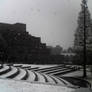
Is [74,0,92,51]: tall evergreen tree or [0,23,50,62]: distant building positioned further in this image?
Result: [0,23,50,62]: distant building

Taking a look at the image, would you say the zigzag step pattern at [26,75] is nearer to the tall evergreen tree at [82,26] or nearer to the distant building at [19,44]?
the tall evergreen tree at [82,26]

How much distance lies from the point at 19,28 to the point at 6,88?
54.1 m

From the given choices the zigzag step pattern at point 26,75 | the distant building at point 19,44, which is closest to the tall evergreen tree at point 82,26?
the zigzag step pattern at point 26,75

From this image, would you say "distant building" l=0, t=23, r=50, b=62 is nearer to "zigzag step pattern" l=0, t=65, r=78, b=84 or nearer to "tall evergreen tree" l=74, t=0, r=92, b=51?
"tall evergreen tree" l=74, t=0, r=92, b=51

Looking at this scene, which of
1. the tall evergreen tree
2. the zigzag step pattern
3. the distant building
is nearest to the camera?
the zigzag step pattern

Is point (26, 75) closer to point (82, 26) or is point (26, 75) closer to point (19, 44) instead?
point (82, 26)

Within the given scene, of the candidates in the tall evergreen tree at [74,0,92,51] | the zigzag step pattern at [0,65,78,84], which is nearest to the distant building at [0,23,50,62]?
the tall evergreen tree at [74,0,92,51]

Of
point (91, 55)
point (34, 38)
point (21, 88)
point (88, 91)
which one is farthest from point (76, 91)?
point (34, 38)

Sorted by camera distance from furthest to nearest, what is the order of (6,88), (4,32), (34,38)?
(34,38) → (4,32) → (6,88)

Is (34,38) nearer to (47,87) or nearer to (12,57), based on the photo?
(12,57)

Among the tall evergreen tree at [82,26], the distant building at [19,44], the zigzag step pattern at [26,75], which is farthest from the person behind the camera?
the distant building at [19,44]

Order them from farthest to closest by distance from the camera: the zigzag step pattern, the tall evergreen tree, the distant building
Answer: the distant building < the tall evergreen tree < the zigzag step pattern

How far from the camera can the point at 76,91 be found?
815 centimetres

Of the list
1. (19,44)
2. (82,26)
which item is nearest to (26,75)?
(82,26)
